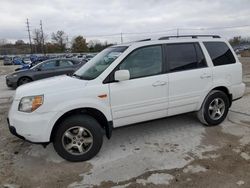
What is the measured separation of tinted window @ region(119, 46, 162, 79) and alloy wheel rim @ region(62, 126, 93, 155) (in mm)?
1185

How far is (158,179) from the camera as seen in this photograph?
3344 millimetres

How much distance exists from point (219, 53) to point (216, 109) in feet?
3.80

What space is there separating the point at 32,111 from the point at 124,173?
1.59m

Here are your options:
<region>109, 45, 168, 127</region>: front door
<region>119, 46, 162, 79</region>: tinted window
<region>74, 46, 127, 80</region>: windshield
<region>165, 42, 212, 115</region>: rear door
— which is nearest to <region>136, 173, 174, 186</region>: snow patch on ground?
<region>109, 45, 168, 127</region>: front door

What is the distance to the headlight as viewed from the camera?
3664 mm

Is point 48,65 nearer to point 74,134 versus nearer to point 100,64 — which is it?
point 100,64

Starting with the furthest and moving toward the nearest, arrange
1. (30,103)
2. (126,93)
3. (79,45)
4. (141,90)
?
(79,45), (141,90), (126,93), (30,103)

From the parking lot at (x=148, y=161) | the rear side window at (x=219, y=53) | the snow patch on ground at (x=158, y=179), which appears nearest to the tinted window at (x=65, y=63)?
the parking lot at (x=148, y=161)

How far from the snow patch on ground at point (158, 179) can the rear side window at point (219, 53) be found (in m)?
2.70

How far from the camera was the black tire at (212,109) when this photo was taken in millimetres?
5062

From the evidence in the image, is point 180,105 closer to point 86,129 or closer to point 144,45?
point 144,45

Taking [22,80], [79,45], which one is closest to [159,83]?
[22,80]

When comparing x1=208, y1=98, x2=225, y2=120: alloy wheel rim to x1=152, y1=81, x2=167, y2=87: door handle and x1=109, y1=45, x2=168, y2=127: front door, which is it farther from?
x1=152, y1=81, x2=167, y2=87: door handle

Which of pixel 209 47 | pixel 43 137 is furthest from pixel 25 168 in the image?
pixel 209 47
